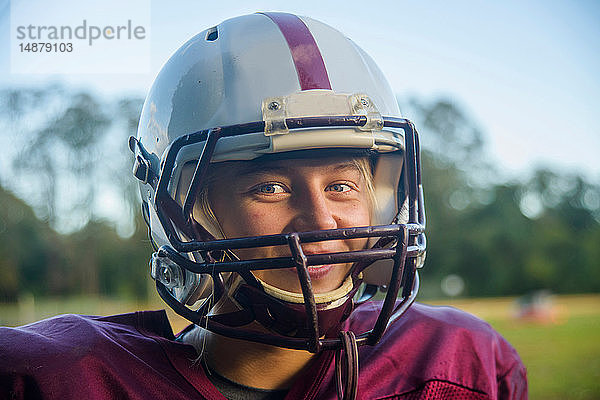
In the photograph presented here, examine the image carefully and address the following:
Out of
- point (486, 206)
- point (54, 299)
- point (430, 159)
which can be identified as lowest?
point (54, 299)

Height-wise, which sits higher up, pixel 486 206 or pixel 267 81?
pixel 267 81

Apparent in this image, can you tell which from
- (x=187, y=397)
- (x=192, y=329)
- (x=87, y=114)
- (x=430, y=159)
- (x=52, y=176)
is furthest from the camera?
(x=430, y=159)

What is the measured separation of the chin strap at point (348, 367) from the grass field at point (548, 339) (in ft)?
10.8

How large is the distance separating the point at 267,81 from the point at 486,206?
91.0ft

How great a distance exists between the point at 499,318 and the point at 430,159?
1359 centimetres

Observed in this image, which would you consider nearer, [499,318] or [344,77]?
[344,77]

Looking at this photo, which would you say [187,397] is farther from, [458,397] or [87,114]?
[87,114]

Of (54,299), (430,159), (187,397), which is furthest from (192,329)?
(430,159)

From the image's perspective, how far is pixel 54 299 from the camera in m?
18.7

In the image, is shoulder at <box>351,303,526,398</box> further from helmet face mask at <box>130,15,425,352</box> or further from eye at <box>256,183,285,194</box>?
eye at <box>256,183,285,194</box>

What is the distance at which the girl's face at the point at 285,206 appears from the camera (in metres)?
1.26

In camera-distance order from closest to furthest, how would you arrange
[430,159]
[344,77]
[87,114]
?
[344,77], [87,114], [430,159]

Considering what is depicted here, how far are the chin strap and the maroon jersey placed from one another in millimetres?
57

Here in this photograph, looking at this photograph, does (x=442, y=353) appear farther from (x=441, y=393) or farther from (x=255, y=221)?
(x=255, y=221)
